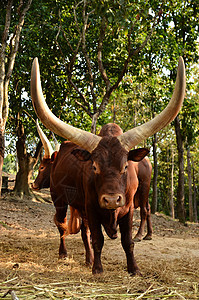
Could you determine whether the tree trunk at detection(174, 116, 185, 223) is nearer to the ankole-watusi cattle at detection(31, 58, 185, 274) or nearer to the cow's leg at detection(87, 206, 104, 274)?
the ankole-watusi cattle at detection(31, 58, 185, 274)

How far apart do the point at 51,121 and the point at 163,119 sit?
4.23ft

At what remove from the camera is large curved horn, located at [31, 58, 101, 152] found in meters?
3.42

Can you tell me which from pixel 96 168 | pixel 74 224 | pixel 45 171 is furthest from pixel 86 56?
pixel 96 168

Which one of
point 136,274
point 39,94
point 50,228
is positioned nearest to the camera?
point 39,94

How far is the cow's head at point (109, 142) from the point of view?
3.45 meters

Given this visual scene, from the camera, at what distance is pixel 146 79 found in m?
12.3

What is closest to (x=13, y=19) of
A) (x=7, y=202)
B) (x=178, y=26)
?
(x=178, y=26)

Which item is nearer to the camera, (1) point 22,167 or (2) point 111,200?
(2) point 111,200

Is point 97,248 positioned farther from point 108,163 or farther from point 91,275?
point 108,163

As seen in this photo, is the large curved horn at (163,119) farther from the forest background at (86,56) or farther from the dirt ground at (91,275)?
the forest background at (86,56)

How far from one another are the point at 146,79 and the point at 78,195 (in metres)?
8.52

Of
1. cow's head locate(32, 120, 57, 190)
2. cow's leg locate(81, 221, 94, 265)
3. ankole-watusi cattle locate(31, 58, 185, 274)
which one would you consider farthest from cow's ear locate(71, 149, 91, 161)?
cow's head locate(32, 120, 57, 190)

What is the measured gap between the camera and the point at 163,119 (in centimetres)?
378

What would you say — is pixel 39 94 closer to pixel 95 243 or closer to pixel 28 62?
pixel 95 243
